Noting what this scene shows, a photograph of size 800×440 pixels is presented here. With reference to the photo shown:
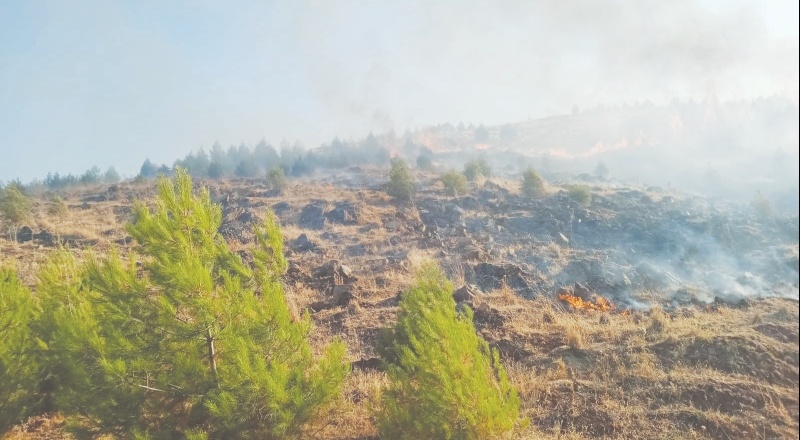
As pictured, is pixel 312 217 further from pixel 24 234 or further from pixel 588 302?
pixel 588 302

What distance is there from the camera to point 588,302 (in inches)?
435

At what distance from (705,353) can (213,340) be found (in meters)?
7.20

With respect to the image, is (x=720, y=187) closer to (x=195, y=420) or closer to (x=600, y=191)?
(x=600, y=191)

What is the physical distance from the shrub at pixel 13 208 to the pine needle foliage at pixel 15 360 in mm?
15905

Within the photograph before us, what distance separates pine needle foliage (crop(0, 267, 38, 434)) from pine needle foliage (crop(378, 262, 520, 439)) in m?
4.50

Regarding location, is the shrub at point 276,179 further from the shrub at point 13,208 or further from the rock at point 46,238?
the rock at point 46,238

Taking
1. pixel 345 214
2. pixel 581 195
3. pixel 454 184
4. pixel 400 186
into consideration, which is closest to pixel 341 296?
pixel 345 214

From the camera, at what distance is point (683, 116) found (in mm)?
82312

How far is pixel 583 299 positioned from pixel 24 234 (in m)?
19.5

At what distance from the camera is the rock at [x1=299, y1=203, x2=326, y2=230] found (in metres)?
20.3

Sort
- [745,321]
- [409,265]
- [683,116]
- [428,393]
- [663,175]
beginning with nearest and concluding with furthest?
[428,393]
[745,321]
[409,265]
[663,175]
[683,116]

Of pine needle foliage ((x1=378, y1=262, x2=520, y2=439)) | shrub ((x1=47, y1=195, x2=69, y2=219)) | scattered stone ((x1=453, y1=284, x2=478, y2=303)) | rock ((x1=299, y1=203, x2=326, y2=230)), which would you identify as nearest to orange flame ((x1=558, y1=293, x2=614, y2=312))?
scattered stone ((x1=453, y1=284, x2=478, y2=303))

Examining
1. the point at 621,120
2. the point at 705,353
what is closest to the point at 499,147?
the point at 621,120

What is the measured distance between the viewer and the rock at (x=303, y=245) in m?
16.1
